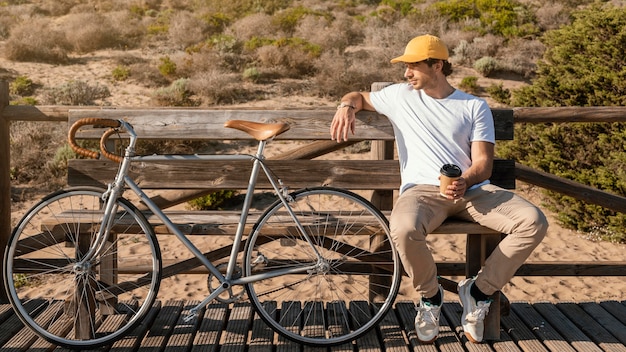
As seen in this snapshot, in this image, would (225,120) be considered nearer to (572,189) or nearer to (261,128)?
(261,128)

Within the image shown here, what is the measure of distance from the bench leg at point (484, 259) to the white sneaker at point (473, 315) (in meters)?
0.08

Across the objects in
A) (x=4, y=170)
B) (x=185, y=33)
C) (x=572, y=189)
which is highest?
(x=4, y=170)

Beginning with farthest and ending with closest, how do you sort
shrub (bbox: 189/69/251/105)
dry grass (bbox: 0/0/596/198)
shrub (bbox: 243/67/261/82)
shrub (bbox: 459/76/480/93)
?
1. shrub (bbox: 243/67/261/82)
2. shrub (bbox: 459/76/480/93)
3. dry grass (bbox: 0/0/596/198)
4. shrub (bbox: 189/69/251/105)

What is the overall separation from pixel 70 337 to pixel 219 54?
1451cm

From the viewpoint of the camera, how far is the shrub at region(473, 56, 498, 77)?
16.4 m

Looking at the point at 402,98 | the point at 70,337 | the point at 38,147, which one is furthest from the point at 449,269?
the point at 38,147

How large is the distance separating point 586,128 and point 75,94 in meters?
10.1

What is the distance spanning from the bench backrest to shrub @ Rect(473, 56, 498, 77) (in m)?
12.8

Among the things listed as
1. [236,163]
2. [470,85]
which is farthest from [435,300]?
[470,85]

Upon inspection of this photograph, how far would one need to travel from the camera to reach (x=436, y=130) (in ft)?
12.4

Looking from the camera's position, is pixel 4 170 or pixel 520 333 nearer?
pixel 520 333

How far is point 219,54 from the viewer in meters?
17.7

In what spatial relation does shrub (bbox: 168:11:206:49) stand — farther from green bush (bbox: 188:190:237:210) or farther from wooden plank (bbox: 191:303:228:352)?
wooden plank (bbox: 191:303:228:352)

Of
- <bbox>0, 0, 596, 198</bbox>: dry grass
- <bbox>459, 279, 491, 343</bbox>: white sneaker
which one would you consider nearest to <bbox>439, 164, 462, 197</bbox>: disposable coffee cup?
<bbox>459, 279, 491, 343</bbox>: white sneaker
